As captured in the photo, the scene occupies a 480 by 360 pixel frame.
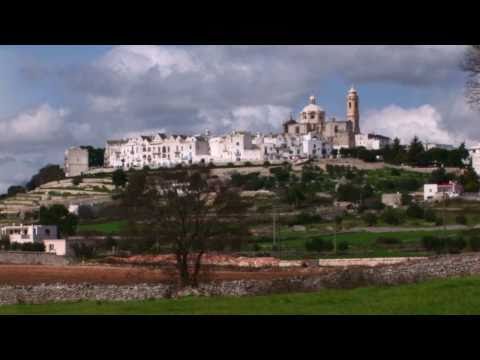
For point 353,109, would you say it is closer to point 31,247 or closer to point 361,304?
point 31,247

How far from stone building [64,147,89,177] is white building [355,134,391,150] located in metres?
36.4

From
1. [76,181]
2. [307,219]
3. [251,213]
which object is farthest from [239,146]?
[251,213]

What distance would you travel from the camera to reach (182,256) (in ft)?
64.6

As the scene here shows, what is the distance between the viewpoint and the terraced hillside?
Result: 7594 cm

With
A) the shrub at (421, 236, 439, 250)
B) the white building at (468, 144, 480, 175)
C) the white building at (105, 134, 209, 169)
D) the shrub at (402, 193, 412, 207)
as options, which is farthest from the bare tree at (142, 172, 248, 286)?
the white building at (105, 134, 209, 169)

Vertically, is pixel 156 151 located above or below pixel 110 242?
above

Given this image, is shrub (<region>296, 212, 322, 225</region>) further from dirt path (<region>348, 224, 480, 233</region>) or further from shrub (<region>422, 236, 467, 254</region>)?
shrub (<region>422, 236, 467, 254</region>)

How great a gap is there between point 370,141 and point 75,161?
39716 millimetres

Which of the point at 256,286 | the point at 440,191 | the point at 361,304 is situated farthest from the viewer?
the point at 440,191

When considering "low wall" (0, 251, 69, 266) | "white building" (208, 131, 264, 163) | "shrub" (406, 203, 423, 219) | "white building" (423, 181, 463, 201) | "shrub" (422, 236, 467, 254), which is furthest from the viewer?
"white building" (208, 131, 264, 163)

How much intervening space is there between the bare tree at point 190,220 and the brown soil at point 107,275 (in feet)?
15.9

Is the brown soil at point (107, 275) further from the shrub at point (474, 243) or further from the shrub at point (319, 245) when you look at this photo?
the shrub at point (319, 245)

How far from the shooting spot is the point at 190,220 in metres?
19.9

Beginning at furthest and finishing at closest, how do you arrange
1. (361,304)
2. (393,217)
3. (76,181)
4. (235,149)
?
(235,149) < (76,181) < (393,217) < (361,304)
